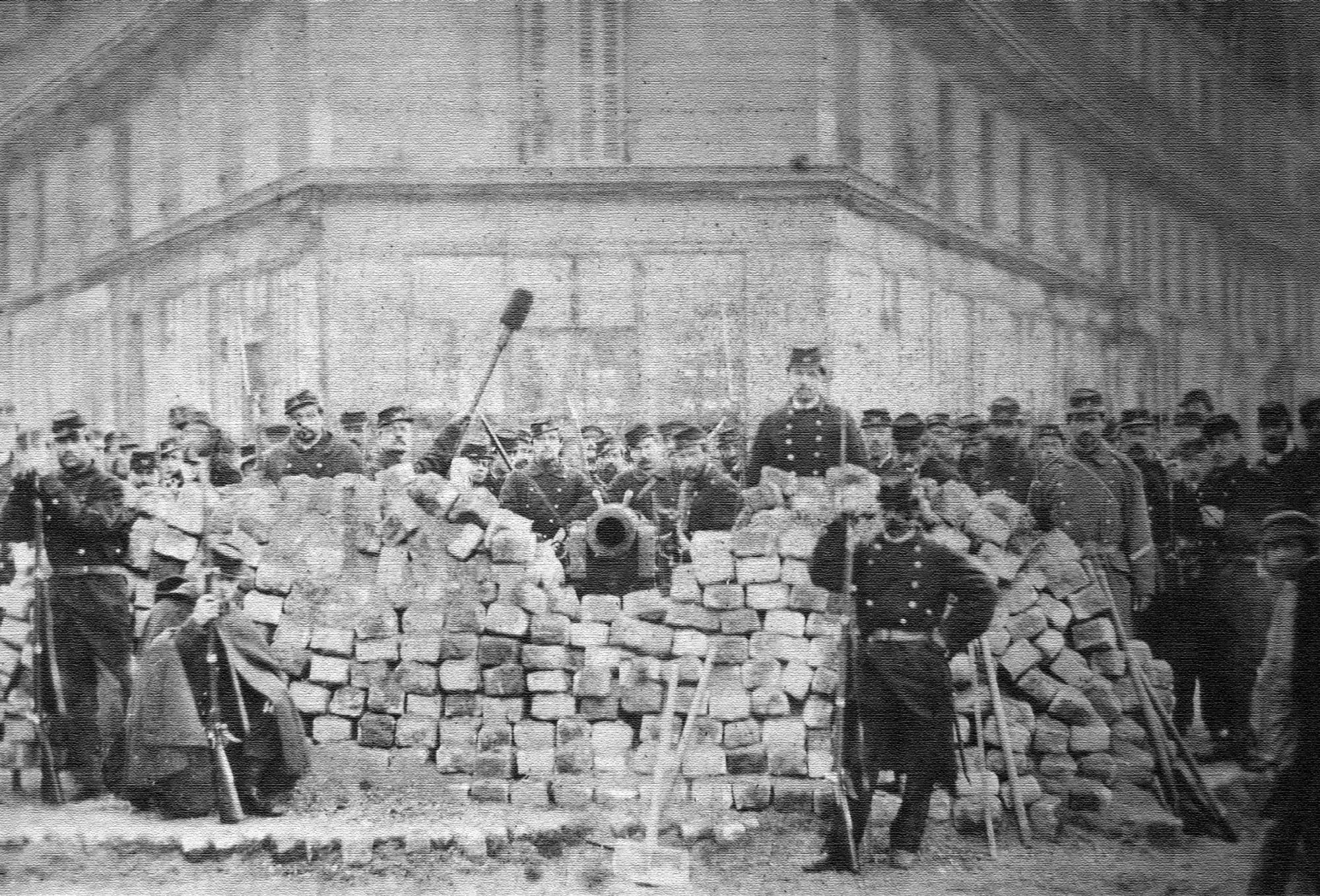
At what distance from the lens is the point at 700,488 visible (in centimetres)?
556

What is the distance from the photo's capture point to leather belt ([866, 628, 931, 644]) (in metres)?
5.04

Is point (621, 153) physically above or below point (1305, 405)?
above

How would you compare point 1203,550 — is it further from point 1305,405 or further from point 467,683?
point 467,683

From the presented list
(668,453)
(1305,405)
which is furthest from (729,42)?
(1305,405)

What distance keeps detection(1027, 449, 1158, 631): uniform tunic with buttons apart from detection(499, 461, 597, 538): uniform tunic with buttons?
2.08 m

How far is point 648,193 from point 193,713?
122 inches

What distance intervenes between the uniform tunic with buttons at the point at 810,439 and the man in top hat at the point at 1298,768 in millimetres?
1959

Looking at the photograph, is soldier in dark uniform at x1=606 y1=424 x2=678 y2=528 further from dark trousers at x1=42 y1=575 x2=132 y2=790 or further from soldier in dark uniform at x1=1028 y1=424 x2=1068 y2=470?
dark trousers at x1=42 y1=575 x2=132 y2=790

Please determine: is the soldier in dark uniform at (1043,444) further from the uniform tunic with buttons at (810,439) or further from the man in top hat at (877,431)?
the uniform tunic with buttons at (810,439)

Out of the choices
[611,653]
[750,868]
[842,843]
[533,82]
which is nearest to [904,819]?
[842,843]

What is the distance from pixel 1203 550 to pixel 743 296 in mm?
2491

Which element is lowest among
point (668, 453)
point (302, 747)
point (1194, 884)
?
point (1194, 884)

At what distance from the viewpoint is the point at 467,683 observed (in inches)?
210

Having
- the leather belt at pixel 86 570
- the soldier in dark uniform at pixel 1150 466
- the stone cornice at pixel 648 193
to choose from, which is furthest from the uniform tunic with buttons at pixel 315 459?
the soldier in dark uniform at pixel 1150 466
